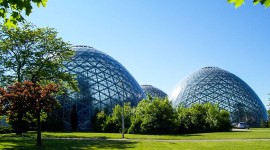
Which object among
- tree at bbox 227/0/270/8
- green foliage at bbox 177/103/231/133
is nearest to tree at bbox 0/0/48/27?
tree at bbox 227/0/270/8

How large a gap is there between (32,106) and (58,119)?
31.3 meters

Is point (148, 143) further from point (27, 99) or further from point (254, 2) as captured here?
point (254, 2)

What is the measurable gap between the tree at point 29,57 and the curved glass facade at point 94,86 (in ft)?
53.4

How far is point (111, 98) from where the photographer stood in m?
58.5

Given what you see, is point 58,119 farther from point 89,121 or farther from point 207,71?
point 207,71

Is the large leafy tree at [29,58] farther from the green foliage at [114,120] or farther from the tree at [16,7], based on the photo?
the tree at [16,7]

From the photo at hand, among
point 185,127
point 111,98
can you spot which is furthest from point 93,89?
point 185,127

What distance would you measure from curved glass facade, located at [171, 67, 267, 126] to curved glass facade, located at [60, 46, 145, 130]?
26.7 m

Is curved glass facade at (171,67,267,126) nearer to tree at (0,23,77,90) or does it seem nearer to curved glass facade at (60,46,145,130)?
curved glass facade at (60,46,145,130)

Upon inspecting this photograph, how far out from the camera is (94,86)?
58.5m

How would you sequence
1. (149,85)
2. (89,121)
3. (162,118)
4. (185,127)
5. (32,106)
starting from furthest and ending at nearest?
(149,85), (89,121), (185,127), (162,118), (32,106)

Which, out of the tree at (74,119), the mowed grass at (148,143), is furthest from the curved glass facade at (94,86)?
the mowed grass at (148,143)

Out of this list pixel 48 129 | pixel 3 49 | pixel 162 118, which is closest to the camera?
pixel 3 49

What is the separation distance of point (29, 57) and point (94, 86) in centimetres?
2054
